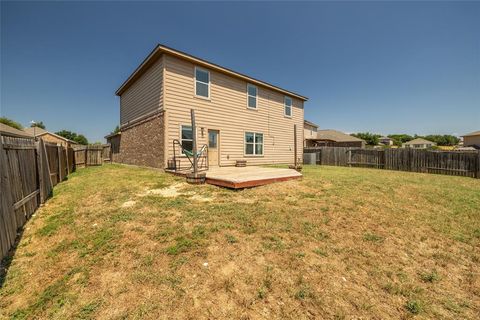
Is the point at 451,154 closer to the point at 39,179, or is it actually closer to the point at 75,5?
the point at 39,179

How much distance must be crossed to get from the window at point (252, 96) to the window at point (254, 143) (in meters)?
1.85

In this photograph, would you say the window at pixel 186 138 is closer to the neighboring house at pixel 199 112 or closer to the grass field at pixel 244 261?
the neighboring house at pixel 199 112

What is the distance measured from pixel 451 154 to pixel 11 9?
22877 mm

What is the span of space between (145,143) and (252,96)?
711 cm

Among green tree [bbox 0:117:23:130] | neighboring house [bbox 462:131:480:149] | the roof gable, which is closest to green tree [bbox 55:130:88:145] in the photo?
green tree [bbox 0:117:23:130]

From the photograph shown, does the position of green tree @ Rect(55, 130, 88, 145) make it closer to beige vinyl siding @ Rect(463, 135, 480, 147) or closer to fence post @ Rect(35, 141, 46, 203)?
fence post @ Rect(35, 141, 46, 203)

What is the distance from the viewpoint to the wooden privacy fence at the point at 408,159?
10.3 m

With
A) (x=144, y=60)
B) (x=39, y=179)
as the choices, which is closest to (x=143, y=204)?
(x=39, y=179)

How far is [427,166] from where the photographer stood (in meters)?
11.7

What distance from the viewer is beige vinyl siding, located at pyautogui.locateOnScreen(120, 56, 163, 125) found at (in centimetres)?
888

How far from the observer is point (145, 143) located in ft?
33.4

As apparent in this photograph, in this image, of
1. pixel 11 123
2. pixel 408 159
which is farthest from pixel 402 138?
pixel 11 123

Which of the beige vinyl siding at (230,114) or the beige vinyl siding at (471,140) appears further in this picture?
the beige vinyl siding at (471,140)

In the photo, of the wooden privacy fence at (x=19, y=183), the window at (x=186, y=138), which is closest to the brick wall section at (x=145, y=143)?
the window at (x=186, y=138)
